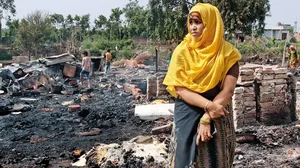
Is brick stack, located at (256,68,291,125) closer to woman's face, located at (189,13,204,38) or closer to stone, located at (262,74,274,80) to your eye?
stone, located at (262,74,274,80)

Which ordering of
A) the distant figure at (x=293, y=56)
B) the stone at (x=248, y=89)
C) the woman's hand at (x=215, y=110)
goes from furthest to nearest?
the distant figure at (x=293, y=56) → the stone at (x=248, y=89) → the woman's hand at (x=215, y=110)

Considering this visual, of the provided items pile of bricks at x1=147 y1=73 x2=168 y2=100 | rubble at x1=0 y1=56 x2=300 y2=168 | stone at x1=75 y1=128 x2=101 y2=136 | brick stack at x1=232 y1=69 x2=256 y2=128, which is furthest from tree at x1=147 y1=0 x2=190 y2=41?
brick stack at x1=232 y1=69 x2=256 y2=128

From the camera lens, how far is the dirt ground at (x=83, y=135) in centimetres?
459

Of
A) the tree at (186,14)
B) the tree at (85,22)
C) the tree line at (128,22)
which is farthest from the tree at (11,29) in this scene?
the tree at (186,14)

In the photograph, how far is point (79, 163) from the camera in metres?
4.78

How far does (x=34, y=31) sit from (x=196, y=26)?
99.0 feet

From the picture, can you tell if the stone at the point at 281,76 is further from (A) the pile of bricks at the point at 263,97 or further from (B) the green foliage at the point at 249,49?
(B) the green foliage at the point at 249,49

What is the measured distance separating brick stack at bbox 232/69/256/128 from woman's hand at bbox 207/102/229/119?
3389mm

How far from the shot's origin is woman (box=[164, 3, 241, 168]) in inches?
84.2

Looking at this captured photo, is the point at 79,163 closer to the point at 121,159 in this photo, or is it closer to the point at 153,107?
the point at 121,159

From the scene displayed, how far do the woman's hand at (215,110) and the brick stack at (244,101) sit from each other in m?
3.39

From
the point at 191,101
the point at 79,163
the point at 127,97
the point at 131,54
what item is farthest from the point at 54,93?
the point at 131,54


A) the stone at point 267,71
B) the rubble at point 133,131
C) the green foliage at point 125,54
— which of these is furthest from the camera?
the green foliage at point 125,54

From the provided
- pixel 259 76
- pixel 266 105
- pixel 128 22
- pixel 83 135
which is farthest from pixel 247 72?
pixel 128 22
